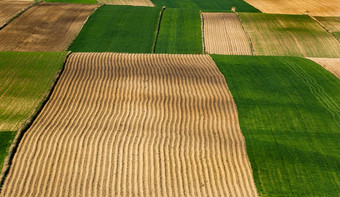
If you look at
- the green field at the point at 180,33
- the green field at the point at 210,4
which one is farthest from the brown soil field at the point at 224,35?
the green field at the point at 210,4

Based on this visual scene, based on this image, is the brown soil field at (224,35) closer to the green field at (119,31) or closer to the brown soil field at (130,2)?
the green field at (119,31)

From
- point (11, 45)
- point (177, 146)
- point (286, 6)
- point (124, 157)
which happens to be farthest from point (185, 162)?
point (286, 6)

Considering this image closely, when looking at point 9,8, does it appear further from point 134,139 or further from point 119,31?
point 134,139

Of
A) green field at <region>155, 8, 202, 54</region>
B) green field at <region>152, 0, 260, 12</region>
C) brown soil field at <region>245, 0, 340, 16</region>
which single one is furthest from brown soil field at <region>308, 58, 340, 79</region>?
green field at <region>152, 0, 260, 12</region>

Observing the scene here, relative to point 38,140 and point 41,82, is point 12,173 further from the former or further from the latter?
point 41,82

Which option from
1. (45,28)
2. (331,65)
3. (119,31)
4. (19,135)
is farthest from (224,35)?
Result: (19,135)

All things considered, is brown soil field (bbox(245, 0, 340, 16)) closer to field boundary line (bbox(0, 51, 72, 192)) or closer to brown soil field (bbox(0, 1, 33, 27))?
brown soil field (bbox(0, 1, 33, 27))
